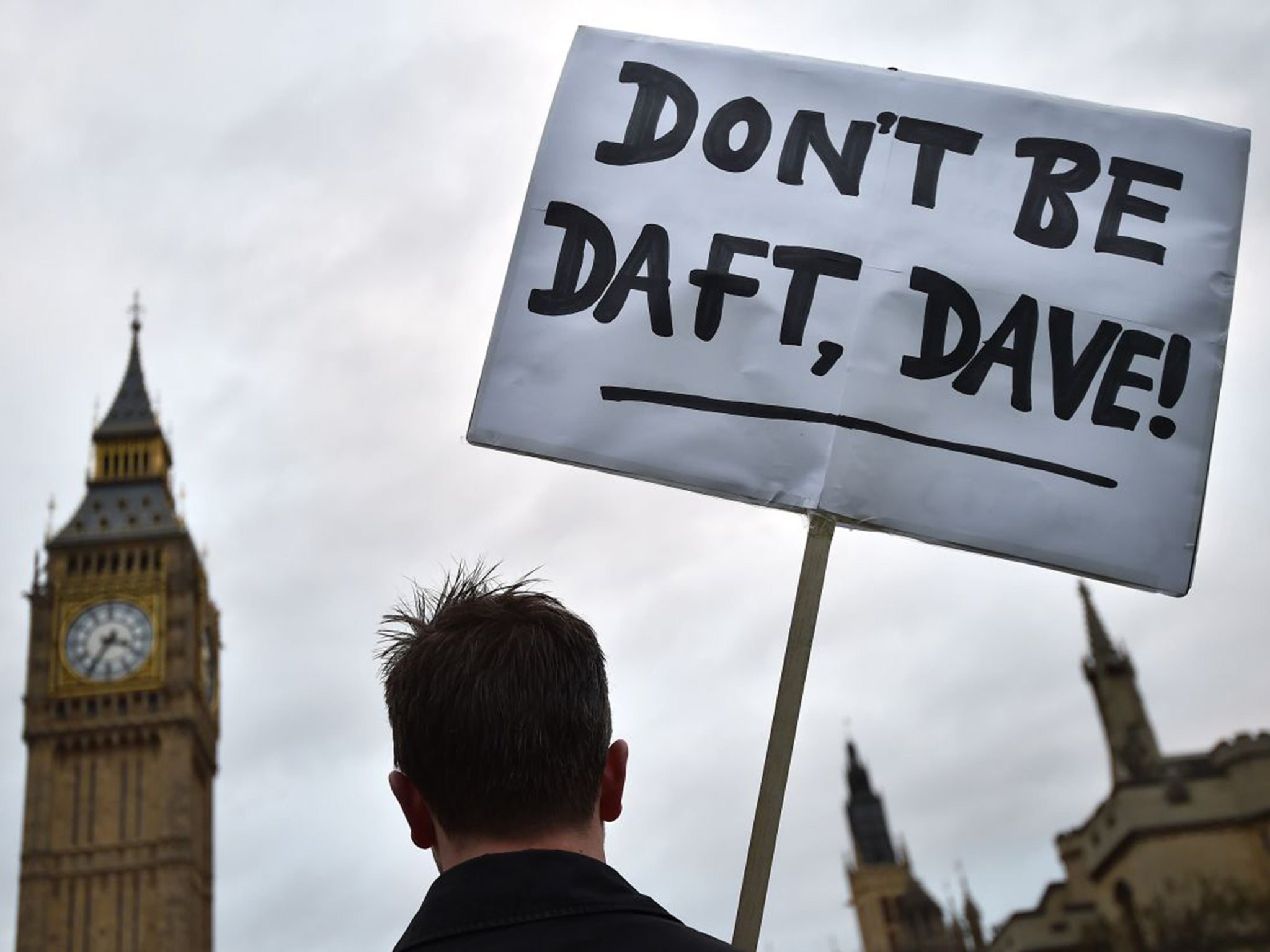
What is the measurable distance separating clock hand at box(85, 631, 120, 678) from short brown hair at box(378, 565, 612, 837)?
6739 cm

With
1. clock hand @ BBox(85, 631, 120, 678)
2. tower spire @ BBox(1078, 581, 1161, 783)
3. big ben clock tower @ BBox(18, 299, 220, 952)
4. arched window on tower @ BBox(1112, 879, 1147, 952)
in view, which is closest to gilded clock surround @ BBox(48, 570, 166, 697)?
Result: big ben clock tower @ BBox(18, 299, 220, 952)

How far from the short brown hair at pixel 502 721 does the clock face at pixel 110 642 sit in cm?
6668

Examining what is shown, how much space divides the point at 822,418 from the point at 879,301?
379mm

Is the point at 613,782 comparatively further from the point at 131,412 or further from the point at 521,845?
the point at 131,412

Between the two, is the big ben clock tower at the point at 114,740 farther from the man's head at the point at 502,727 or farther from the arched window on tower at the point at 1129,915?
the man's head at the point at 502,727

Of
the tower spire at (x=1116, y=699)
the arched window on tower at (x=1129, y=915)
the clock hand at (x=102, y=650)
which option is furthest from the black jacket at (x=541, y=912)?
the tower spire at (x=1116, y=699)

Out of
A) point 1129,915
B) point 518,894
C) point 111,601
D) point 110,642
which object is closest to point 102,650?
point 110,642

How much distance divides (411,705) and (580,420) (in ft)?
4.70

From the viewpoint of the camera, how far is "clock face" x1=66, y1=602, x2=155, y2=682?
64.3m

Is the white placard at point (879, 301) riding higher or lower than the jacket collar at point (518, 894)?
higher

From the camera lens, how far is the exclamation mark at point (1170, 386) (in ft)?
12.1

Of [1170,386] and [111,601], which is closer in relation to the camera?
[1170,386]

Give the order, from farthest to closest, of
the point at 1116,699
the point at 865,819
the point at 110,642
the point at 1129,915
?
the point at 865,819 → the point at 1116,699 → the point at 110,642 → the point at 1129,915

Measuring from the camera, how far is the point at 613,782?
2.32 m
